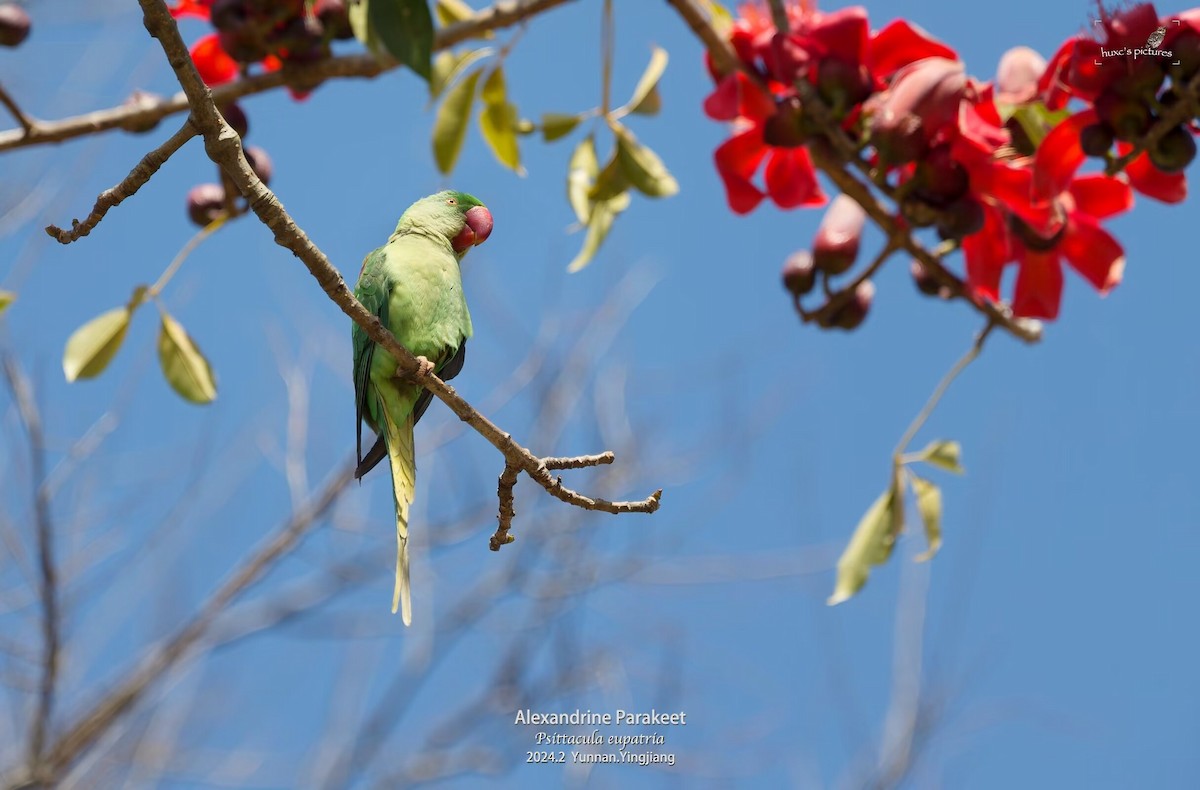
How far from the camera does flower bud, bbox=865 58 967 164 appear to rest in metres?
1.50

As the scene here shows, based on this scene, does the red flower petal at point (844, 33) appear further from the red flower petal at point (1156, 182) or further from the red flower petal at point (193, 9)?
the red flower petal at point (193, 9)

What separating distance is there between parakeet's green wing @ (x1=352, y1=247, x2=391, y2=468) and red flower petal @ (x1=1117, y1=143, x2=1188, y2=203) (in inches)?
51.3

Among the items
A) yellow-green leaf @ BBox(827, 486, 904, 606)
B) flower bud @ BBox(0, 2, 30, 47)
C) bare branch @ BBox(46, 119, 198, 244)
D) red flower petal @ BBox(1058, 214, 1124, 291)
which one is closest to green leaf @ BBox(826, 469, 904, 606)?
yellow-green leaf @ BBox(827, 486, 904, 606)

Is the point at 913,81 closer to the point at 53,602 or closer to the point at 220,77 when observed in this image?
the point at 220,77

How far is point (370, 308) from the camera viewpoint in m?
2.16

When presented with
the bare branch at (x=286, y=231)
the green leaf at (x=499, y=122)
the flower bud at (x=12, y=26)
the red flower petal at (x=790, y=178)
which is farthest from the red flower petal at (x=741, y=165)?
the flower bud at (x=12, y=26)

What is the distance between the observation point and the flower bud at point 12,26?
6.10 feet

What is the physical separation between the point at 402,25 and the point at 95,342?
3.35ft

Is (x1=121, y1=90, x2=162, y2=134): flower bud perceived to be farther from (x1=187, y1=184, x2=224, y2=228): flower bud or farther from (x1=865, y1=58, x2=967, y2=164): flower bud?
(x1=865, y1=58, x2=967, y2=164): flower bud

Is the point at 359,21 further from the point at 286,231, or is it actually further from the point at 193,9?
the point at 286,231

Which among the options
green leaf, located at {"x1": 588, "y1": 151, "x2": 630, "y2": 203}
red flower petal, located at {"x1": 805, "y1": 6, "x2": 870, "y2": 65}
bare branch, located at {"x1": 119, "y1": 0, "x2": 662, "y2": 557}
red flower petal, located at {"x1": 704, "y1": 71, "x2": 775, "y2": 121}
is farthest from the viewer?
green leaf, located at {"x1": 588, "y1": 151, "x2": 630, "y2": 203}

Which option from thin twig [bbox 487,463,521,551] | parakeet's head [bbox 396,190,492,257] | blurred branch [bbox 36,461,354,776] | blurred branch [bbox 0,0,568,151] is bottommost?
blurred branch [bbox 36,461,354,776]

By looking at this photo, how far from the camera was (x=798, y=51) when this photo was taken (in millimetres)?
1629

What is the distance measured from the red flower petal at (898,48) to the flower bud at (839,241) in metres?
0.23
